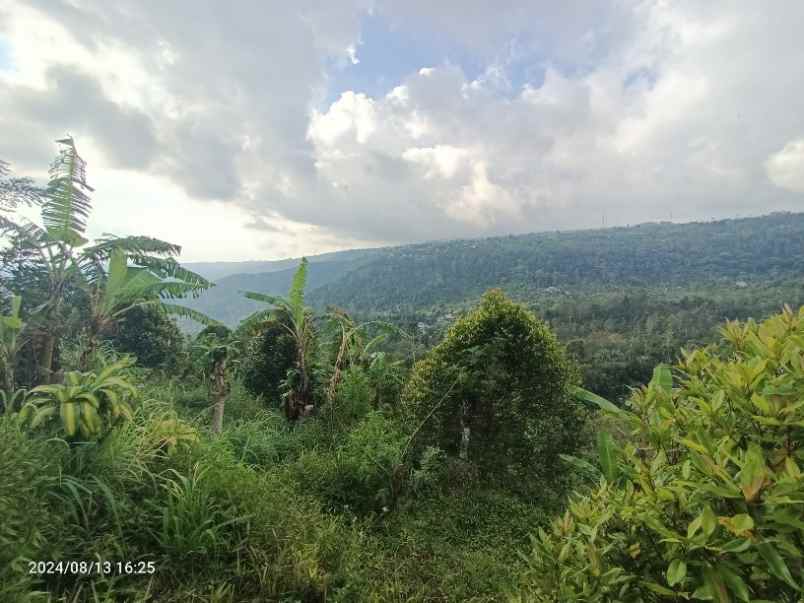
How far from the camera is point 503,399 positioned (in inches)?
215

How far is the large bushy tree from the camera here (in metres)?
5.40

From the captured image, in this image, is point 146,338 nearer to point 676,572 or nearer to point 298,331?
point 298,331

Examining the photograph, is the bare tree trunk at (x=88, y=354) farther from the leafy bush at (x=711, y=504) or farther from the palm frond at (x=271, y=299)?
the leafy bush at (x=711, y=504)

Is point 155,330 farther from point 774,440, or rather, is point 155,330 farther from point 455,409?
point 774,440

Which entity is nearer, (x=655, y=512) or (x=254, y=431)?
(x=655, y=512)

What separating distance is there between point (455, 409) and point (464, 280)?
14529cm

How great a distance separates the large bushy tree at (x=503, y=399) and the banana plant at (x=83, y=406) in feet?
11.7

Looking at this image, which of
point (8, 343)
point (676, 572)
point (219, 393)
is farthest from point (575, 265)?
point (676, 572)

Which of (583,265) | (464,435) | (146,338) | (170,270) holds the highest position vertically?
(583,265)

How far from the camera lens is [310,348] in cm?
845

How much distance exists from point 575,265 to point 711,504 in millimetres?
159140

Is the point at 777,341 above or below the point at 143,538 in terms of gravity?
above

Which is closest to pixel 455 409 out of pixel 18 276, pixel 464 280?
pixel 18 276

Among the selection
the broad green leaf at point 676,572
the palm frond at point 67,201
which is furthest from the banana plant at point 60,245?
the broad green leaf at point 676,572
